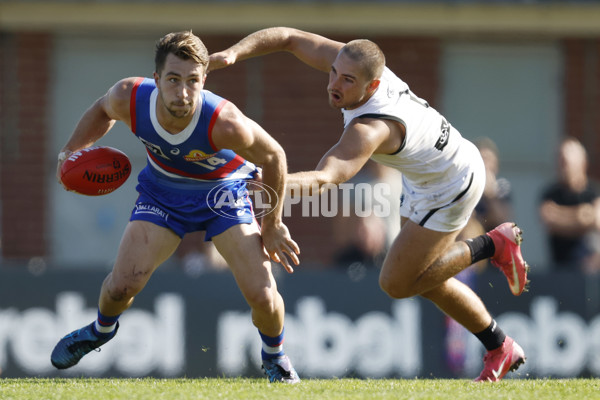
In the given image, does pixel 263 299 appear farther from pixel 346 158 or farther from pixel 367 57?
pixel 367 57

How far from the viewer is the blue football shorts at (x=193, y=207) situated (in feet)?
21.7

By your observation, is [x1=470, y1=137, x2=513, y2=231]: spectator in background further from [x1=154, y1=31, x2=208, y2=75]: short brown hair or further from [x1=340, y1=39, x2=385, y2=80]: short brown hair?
[x1=154, y1=31, x2=208, y2=75]: short brown hair

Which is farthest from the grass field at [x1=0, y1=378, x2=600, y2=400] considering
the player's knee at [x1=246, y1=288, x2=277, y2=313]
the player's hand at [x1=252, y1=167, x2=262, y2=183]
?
the player's hand at [x1=252, y1=167, x2=262, y2=183]

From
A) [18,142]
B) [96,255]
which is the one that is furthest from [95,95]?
[96,255]

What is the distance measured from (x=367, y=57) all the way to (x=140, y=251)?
6.35 ft

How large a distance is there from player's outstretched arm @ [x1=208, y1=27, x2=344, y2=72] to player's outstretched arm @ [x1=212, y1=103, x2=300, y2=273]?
2.93 feet

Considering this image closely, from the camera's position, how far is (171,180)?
669 cm

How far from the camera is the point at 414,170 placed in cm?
672

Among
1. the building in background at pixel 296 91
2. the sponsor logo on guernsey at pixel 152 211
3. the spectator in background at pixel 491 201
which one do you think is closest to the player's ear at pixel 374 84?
the sponsor logo on guernsey at pixel 152 211

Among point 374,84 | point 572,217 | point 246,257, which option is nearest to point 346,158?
point 374,84


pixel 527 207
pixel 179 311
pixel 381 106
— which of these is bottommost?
pixel 179 311

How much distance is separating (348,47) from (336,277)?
3363mm

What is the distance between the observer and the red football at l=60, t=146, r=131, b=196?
6.52 m

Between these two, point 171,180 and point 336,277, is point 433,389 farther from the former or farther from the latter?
point 336,277
